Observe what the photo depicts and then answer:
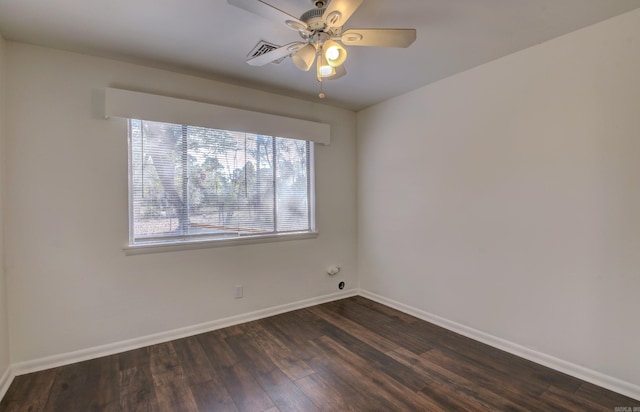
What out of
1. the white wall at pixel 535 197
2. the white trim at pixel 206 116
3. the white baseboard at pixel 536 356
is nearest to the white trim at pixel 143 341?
the white baseboard at pixel 536 356

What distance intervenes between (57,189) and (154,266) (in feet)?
3.03

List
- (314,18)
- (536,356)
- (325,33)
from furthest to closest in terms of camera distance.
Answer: (536,356), (325,33), (314,18)

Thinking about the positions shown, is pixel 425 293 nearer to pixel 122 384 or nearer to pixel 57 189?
pixel 122 384

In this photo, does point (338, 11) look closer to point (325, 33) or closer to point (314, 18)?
point (314, 18)

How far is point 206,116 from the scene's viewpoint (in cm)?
280

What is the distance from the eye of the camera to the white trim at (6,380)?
1.94 metres

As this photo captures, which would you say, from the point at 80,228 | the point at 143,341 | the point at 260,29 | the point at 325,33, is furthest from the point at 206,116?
the point at 143,341

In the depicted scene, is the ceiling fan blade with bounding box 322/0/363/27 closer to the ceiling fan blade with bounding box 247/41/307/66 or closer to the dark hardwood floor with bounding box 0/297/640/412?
the ceiling fan blade with bounding box 247/41/307/66

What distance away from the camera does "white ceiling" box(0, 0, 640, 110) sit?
179 cm

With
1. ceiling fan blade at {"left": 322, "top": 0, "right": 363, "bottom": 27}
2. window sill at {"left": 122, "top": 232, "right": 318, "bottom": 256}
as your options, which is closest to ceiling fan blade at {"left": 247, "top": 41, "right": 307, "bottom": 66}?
ceiling fan blade at {"left": 322, "top": 0, "right": 363, "bottom": 27}

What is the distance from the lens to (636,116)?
186 cm

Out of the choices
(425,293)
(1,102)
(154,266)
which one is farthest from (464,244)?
(1,102)

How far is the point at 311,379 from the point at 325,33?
226cm

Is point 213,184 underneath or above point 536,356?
above
